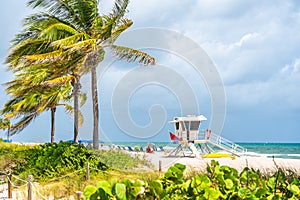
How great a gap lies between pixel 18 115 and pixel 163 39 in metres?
14.2

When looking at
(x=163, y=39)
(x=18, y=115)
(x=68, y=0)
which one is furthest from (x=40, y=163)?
(x=18, y=115)

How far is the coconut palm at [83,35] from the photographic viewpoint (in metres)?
15.9

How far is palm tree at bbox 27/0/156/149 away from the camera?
16.1 m

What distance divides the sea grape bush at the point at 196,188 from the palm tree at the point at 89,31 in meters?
13.2

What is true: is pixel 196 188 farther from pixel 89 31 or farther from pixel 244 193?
pixel 89 31

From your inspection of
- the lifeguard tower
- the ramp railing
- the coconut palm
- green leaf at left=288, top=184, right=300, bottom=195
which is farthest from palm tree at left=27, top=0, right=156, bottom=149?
green leaf at left=288, top=184, right=300, bottom=195

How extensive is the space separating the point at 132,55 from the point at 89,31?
259 centimetres

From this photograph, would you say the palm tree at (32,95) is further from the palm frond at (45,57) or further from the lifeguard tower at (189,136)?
the lifeguard tower at (189,136)

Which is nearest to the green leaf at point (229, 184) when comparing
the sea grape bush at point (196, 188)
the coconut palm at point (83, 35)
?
the sea grape bush at point (196, 188)

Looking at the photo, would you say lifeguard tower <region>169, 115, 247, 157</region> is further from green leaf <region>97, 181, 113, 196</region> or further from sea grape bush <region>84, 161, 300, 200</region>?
green leaf <region>97, 181, 113, 196</region>

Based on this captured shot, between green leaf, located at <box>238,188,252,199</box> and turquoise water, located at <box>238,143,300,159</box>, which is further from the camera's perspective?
turquoise water, located at <box>238,143,300,159</box>

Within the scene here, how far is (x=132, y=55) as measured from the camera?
53.0 feet

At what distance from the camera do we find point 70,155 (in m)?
14.2

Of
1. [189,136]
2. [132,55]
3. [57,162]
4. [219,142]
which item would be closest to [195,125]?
[189,136]
